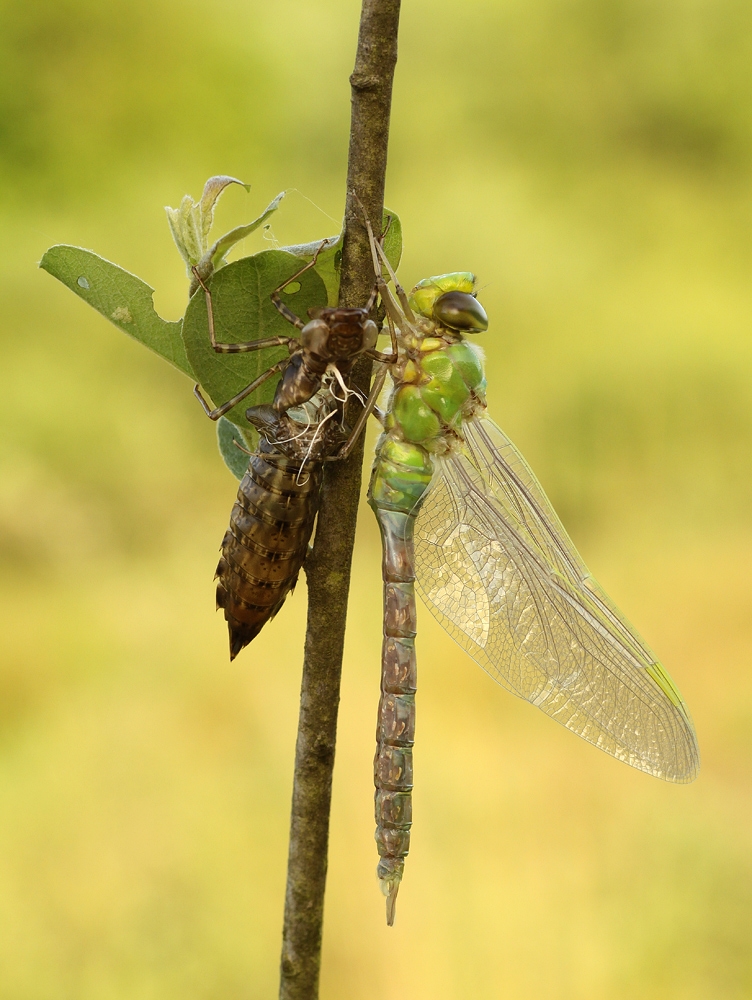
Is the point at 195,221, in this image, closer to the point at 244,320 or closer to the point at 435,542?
the point at 244,320

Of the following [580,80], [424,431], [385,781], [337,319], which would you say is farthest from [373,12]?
[580,80]

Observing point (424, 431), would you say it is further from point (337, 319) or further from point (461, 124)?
point (461, 124)

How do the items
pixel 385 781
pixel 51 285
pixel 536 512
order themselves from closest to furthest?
1. pixel 385 781
2. pixel 536 512
3. pixel 51 285

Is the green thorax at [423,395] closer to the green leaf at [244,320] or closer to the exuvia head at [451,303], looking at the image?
the exuvia head at [451,303]

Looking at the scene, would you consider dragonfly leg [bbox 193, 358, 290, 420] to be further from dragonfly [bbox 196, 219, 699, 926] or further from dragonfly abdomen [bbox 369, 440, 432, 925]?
dragonfly abdomen [bbox 369, 440, 432, 925]

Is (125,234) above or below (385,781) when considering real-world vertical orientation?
above

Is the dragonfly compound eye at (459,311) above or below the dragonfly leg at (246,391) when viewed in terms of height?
above

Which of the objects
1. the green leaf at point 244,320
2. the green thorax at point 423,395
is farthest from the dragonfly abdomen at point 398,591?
the green leaf at point 244,320
